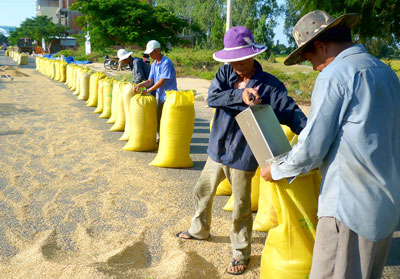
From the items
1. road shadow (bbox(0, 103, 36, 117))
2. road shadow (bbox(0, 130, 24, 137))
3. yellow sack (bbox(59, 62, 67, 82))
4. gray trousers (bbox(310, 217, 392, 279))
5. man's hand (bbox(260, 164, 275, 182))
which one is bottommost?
road shadow (bbox(0, 130, 24, 137))

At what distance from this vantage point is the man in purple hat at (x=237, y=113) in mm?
2480

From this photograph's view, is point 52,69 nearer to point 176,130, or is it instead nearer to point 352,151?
point 176,130

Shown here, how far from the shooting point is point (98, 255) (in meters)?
2.87

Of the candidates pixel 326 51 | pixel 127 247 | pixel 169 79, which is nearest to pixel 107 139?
pixel 169 79

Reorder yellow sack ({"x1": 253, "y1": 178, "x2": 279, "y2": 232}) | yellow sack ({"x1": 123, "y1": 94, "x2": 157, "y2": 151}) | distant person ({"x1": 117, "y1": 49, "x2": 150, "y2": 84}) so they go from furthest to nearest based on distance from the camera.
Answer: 1. distant person ({"x1": 117, "y1": 49, "x2": 150, "y2": 84})
2. yellow sack ({"x1": 123, "y1": 94, "x2": 157, "y2": 151})
3. yellow sack ({"x1": 253, "y1": 178, "x2": 279, "y2": 232})

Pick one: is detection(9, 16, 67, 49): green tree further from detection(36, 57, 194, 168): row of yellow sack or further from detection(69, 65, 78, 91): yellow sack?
detection(36, 57, 194, 168): row of yellow sack

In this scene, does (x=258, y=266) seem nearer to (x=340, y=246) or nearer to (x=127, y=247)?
A: (x=127, y=247)

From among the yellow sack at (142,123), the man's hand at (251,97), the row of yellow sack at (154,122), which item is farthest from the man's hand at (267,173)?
the yellow sack at (142,123)

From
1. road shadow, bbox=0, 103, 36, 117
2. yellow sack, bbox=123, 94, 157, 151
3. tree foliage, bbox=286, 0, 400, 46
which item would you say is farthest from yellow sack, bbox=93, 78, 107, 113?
tree foliage, bbox=286, 0, 400, 46

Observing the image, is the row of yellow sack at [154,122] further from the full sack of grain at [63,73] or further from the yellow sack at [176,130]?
the full sack of grain at [63,73]

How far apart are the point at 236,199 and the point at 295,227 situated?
0.59m

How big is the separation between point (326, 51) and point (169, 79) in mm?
3944

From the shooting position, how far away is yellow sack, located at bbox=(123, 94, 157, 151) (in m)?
5.70

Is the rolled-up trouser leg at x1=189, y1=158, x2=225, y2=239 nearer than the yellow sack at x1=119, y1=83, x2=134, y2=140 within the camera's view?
Yes
